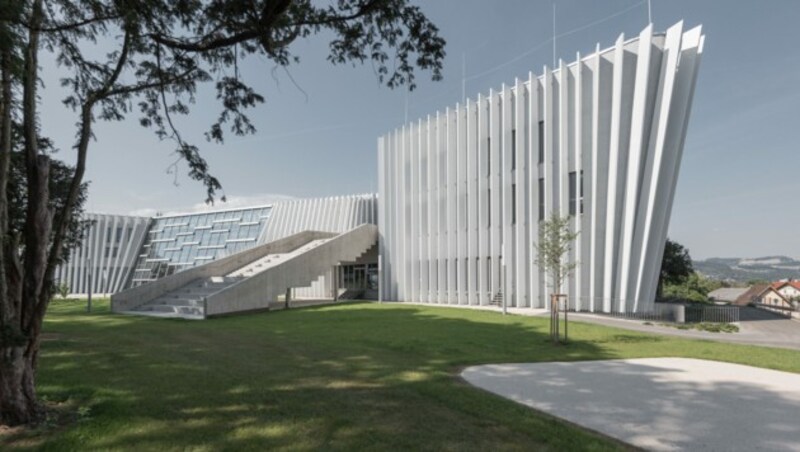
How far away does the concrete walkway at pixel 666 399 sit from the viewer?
5.70 m

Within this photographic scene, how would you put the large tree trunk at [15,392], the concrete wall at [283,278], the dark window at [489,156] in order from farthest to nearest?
the dark window at [489,156]
the concrete wall at [283,278]
the large tree trunk at [15,392]

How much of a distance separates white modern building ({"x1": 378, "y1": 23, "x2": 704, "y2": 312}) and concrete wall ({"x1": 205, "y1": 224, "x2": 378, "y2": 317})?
532 centimetres

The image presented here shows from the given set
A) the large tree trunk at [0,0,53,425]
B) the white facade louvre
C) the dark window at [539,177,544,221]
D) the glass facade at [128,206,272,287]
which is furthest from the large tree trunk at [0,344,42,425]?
the white facade louvre

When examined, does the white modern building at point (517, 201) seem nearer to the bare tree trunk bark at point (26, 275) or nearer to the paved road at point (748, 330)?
the paved road at point (748, 330)

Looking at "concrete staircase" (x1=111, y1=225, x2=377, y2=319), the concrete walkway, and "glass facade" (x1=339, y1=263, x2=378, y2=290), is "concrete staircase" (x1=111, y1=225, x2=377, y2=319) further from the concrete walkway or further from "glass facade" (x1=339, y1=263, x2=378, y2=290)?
the concrete walkway

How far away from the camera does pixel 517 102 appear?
2850 cm

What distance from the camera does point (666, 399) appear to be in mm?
7402

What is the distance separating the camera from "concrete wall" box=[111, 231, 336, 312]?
952 inches

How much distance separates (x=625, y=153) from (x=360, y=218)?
25.0 metres

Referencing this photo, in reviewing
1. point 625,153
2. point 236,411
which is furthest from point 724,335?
point 236,411

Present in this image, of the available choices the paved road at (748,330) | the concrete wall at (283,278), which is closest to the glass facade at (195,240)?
the concrete wall at (283,278)

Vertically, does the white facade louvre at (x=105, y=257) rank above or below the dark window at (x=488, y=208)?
below

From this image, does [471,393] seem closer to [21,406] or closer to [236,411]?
[236,411]

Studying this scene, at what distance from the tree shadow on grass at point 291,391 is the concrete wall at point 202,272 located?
10.3 meters
